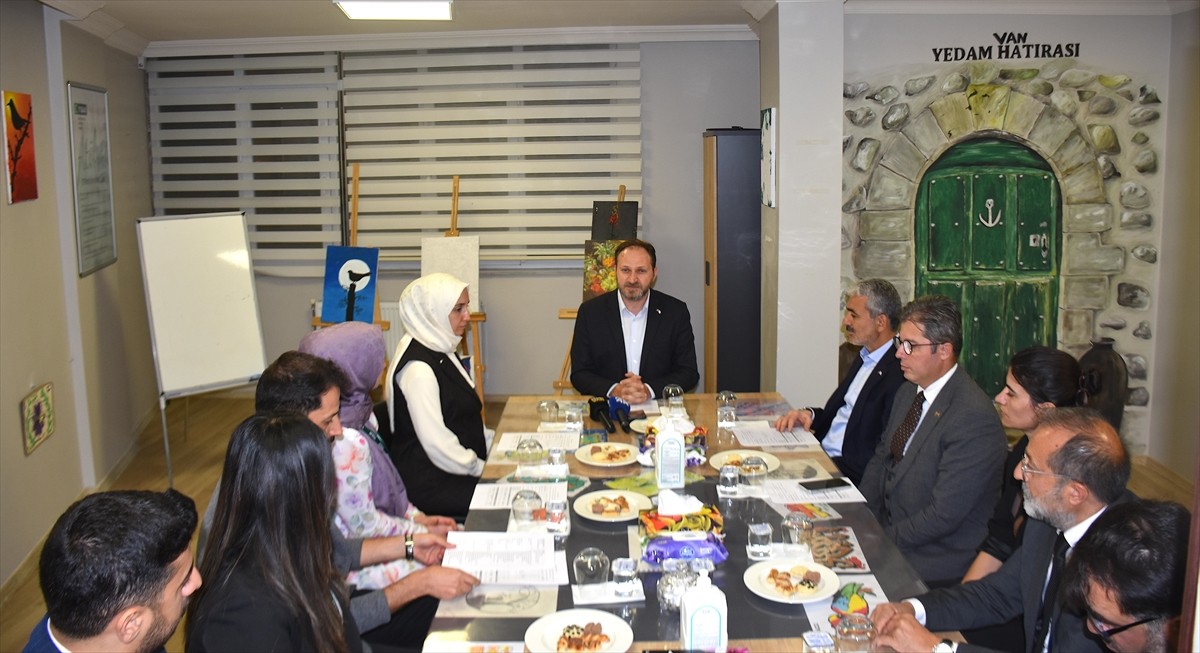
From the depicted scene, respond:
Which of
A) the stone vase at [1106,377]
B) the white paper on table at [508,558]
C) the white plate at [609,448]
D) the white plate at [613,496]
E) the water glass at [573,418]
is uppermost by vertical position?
the water glass at [573,418]

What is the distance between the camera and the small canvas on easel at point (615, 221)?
6.73 m

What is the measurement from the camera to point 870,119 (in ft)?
20.5

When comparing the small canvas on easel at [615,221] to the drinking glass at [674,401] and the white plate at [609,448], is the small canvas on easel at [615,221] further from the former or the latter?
the white plate at [609,448]

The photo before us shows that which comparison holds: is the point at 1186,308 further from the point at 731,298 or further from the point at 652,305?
the point at 652,305

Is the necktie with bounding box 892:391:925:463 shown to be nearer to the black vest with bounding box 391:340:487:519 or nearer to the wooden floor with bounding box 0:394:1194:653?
the black vest with bounding box 391:340:487:519

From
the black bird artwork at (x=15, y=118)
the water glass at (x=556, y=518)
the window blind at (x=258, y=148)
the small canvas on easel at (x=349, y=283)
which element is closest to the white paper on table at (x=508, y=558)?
the water glass at (x=556, y=518)

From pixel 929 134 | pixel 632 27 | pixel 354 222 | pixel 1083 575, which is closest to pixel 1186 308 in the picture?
pixel 929 134

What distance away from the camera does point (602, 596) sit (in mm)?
2500

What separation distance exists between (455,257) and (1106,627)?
5505 millimetres

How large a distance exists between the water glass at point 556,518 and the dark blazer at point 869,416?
150 centimetres

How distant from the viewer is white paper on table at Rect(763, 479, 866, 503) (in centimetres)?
315

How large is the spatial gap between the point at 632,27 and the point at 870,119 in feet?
5.85

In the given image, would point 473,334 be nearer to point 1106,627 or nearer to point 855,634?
point 855,634

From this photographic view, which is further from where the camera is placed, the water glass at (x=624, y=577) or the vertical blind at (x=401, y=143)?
the vertical blind at (x=401, y=143)
